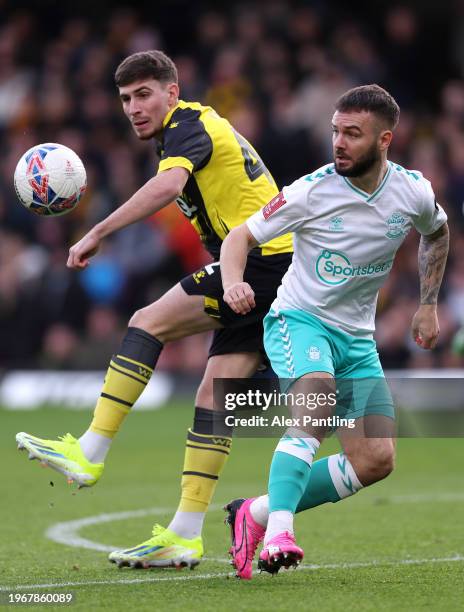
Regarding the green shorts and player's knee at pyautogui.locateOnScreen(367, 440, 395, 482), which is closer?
the green shorts

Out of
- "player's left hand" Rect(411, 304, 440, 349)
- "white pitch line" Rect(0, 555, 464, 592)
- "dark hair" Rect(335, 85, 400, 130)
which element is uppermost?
"dark hair" Rect(335, 85, 400, 130)

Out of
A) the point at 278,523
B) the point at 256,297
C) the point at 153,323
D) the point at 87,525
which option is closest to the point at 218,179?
the point at 256,297

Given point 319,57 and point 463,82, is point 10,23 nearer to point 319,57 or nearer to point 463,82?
point 319,57

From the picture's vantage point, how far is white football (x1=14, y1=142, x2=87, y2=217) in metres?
6.37

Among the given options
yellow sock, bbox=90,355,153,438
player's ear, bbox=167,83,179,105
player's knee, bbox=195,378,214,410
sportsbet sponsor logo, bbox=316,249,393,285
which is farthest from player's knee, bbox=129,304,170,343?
player's ear, bbox=167,83,179,105

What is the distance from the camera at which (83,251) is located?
19.2 ft

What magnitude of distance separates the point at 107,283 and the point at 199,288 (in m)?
10.0

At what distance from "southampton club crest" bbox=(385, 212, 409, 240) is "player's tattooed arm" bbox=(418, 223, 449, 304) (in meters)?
0.38

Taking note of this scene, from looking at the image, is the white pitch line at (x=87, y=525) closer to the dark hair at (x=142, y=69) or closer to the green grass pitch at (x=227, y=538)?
the green grass pitch at (x=227, y=538)

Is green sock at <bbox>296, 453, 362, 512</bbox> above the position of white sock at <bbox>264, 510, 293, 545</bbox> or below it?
above

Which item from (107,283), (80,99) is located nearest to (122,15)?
(80,99)

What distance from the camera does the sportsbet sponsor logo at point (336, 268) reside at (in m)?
5.77

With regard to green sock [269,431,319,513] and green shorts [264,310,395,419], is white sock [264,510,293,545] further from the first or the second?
green shorts [264,310,395,419]

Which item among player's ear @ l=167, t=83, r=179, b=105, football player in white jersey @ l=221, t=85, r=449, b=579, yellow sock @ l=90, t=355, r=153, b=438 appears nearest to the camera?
football player in white jersey @ l=221, t=85, r=449, b=579
